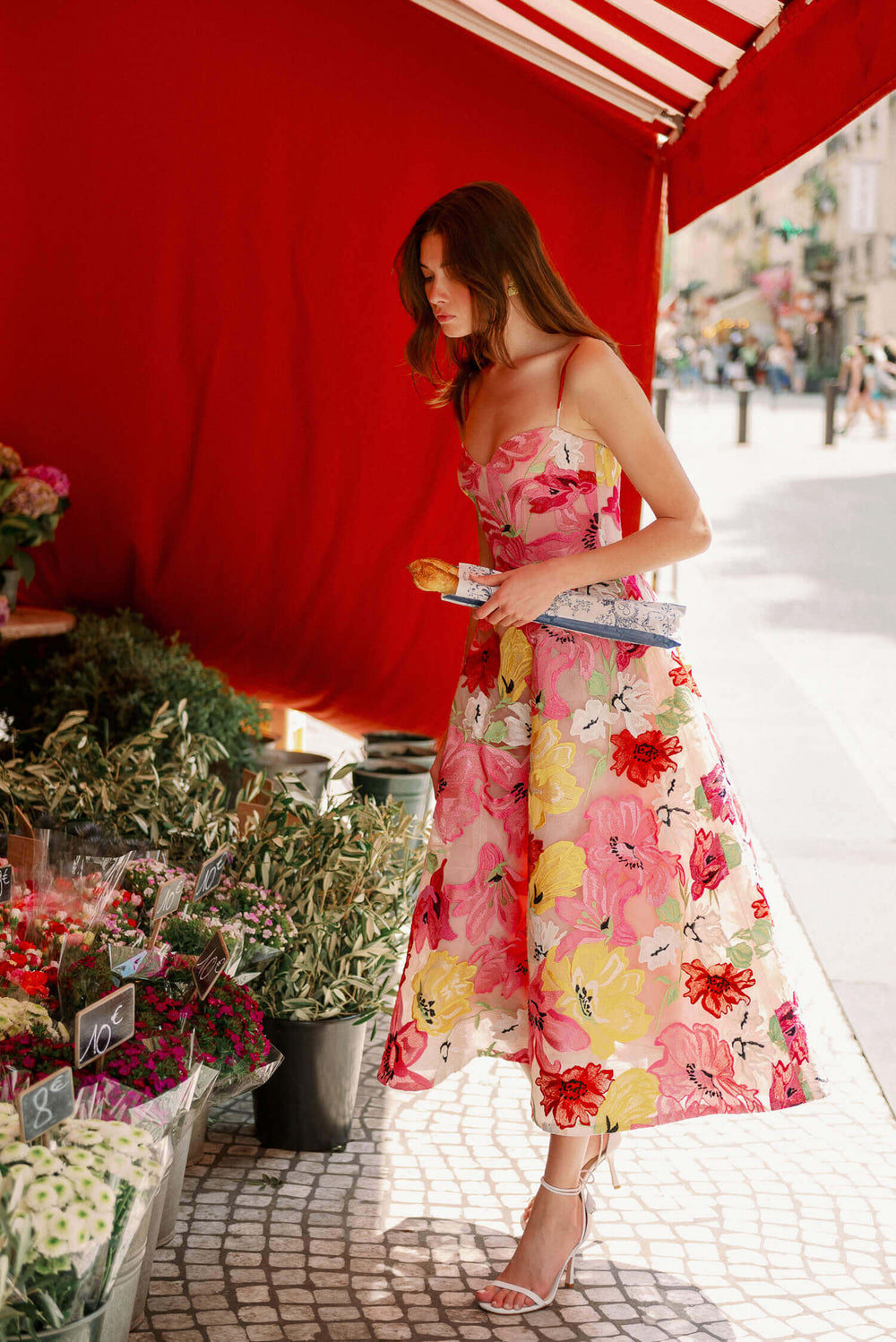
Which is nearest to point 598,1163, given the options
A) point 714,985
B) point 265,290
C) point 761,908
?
point 714,985

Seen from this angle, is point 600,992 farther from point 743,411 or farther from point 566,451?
Answer: point 743,411

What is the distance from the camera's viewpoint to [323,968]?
221cm

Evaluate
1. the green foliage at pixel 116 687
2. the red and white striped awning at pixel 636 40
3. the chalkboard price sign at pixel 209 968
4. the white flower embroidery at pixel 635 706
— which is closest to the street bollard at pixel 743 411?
the red and white striped awning at pixel 636 40

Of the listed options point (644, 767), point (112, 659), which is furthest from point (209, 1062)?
point (112, 659)

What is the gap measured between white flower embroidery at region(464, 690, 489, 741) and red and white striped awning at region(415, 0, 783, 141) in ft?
3.67

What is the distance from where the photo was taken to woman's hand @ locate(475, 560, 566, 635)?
5.91ft

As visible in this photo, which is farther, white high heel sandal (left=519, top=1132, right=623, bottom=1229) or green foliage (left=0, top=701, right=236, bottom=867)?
green foliage (left=0, top=701, right=236, bottom=867)

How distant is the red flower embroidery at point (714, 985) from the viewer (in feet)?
6.10

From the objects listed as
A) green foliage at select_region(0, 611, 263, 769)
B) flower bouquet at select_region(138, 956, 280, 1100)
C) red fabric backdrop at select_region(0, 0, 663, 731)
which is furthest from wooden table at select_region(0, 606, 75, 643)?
flower bouquet at select_region(138, 956, 280, 1100)

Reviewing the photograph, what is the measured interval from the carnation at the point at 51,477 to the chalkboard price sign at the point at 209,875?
59.8 inches

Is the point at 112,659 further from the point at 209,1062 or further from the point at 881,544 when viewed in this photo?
the point at 881,544

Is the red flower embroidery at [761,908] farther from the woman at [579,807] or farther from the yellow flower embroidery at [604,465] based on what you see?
the yellow flower embroidery at [604,465]

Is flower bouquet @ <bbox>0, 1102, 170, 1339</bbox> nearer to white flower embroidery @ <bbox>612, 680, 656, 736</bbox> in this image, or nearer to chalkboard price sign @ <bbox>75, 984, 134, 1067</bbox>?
chalkboard price sign @ <bbox>75, 984, 134, 1067</bbox>

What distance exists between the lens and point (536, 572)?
1805mm
